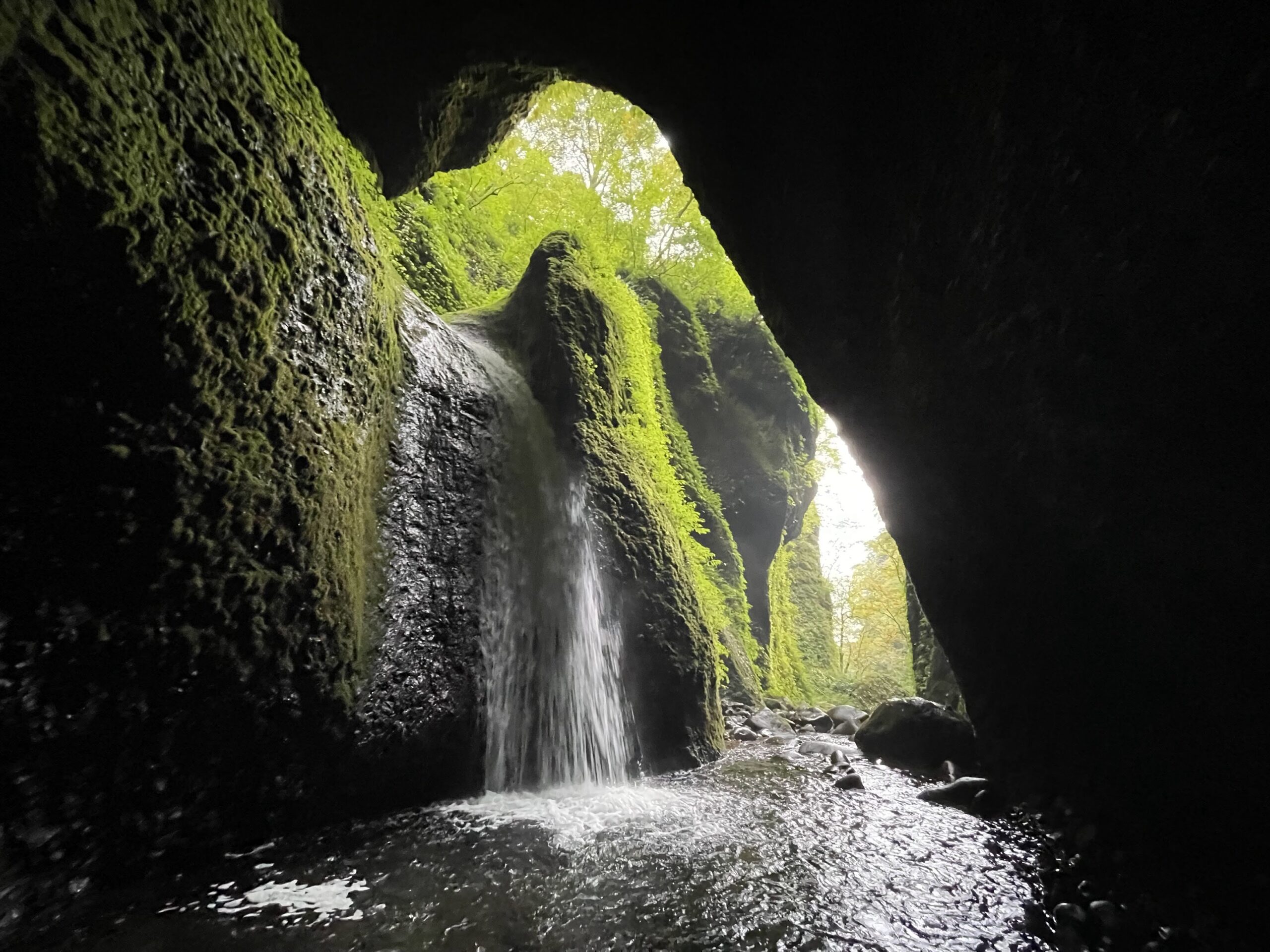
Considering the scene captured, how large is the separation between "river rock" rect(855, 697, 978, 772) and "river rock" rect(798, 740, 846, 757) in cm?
29

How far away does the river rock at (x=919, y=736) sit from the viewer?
4566 mm

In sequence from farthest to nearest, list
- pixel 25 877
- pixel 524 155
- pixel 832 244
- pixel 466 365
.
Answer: pixel 524 155 < pixel 466 365 < pixel 832 244 < pixel 25 877

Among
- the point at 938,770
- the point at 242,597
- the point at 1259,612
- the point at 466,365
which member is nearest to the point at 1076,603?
the point at 1259,612

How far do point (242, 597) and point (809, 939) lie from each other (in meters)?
2.73

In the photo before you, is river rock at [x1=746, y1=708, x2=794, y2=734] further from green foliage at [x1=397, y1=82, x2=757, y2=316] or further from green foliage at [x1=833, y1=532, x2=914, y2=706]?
green foliage at [x1=833, y1=532, x2=914, y2=706]

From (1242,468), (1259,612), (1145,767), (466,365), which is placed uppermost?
(466,365)

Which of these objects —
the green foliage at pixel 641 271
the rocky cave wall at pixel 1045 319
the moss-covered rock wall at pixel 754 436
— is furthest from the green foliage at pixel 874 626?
the rocky cave wall at pixel 1045 319

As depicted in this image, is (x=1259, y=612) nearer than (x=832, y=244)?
Yes

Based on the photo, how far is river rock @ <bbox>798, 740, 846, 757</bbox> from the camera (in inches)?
204

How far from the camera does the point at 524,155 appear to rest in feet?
33.4

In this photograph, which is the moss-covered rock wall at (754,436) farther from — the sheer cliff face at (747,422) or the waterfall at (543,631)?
the waterfall at (543,631)

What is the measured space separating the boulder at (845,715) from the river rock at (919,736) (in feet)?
5.21

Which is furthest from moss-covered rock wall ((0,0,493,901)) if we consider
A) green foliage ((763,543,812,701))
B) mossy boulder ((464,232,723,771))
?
green foliage ((763,543,812,701))

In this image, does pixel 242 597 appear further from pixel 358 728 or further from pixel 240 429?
pixel 358 728
